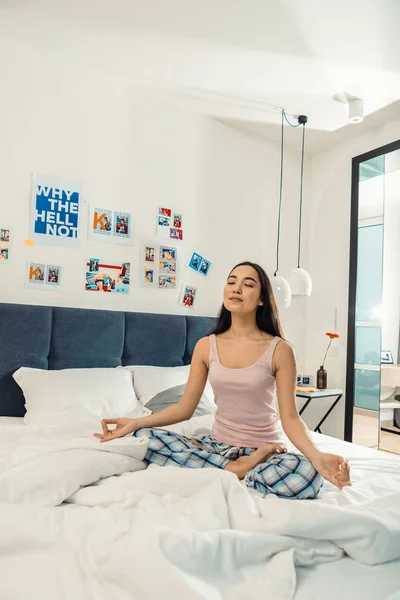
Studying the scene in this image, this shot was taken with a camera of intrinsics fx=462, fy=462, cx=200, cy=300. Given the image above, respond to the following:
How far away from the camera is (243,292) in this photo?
1.81m

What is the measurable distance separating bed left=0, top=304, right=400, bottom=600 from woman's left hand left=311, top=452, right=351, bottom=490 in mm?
97

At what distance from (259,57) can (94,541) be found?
8.21 ft

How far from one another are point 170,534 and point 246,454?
0.73 metres

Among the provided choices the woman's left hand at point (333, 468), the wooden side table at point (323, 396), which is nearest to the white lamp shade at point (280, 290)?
the wooden side table at point (323, 396)

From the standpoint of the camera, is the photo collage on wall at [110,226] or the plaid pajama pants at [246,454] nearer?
the plaid pajama pants at [246,454]

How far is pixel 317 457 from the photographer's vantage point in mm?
1376

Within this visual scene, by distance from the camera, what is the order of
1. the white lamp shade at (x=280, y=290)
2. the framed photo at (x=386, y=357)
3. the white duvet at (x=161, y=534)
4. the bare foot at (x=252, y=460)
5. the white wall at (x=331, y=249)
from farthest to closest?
the framed photo at (x=386, y=357) < the white wall at (x=331, y=249) < the white lamp shade at (x=280, y=290) < the bare foot at (x=252, y=460) < the white duvet at (x=161, y=534)

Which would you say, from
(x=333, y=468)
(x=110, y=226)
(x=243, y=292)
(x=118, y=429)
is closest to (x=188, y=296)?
(x=110, y=226)

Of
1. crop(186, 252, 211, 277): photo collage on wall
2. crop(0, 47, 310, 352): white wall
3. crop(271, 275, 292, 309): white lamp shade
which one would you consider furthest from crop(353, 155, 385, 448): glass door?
crop(186, 252, 211, 277): photo collage on wall

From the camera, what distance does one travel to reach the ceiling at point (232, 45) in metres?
2.19

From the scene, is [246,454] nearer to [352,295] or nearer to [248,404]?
[248,404]

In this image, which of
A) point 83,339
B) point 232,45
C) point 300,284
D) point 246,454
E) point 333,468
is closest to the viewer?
point 333,468

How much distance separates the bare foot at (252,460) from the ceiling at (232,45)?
1948 mm

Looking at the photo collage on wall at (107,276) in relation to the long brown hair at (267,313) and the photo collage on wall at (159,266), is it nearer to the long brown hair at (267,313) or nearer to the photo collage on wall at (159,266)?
the photo collage on wall at (159,266)
